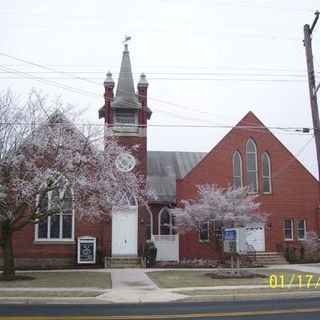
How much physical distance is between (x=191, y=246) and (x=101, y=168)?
1112 centimetres

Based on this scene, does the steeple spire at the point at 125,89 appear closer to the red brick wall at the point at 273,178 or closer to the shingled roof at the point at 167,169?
the shingled roof at the point at 167,169

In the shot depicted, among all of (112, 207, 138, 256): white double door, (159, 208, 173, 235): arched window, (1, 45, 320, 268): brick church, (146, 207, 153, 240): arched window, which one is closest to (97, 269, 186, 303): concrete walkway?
(112, 207, 138, 256): white double door

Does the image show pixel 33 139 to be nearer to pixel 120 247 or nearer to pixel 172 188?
pixel 120 247

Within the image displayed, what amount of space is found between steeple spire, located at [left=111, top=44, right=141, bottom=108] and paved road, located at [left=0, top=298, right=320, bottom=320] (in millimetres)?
18718

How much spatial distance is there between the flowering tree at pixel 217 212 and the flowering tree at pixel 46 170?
21.0 ft

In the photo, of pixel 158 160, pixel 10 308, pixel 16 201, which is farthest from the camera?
pixel 158 160

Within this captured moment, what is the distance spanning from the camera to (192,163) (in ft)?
130

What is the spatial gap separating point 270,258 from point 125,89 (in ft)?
44.6

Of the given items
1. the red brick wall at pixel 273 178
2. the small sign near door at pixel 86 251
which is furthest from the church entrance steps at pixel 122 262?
the red brick wall at pixel 273 178

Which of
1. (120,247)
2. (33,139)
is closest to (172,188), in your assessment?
(120,247)

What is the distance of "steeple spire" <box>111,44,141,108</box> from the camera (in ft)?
105

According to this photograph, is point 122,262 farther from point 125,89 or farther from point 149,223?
point 125,89

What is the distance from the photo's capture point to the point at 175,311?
1312 centimetres

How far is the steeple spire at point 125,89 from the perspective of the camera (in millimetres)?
32031
